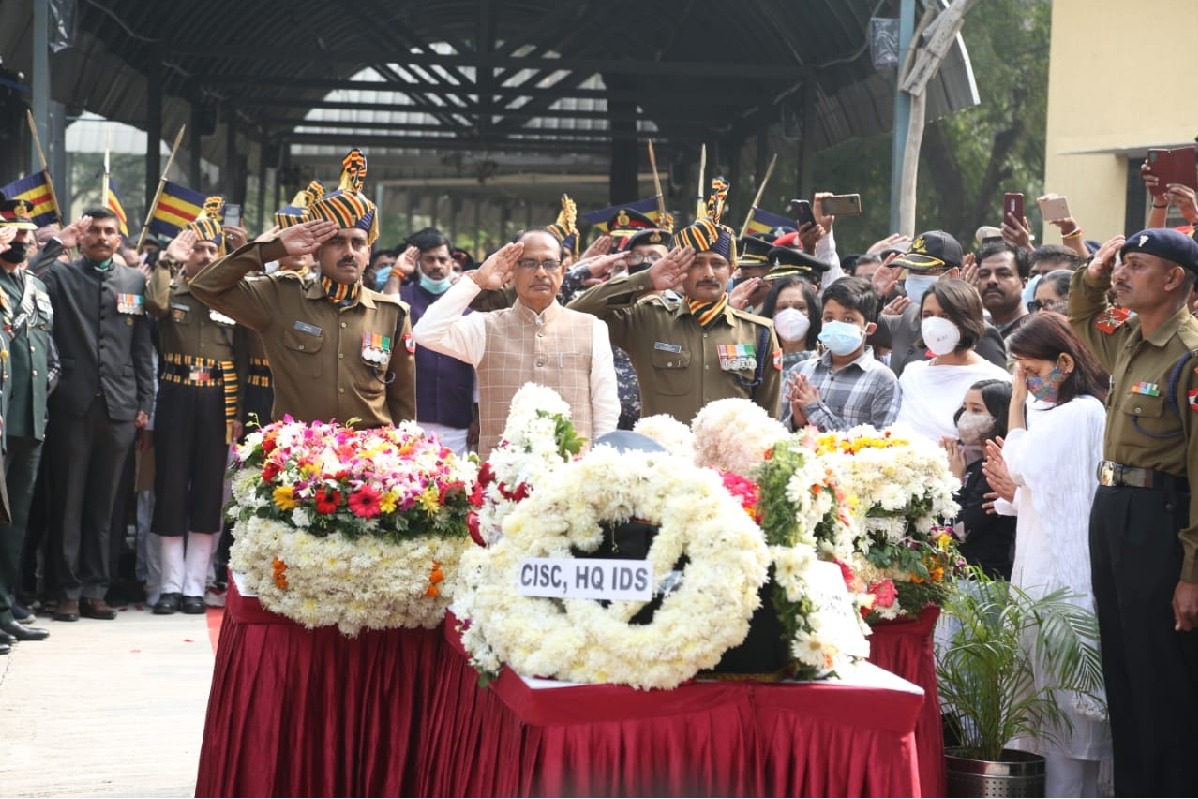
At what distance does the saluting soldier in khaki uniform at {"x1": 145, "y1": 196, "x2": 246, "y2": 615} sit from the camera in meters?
9.70

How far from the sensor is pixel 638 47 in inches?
911

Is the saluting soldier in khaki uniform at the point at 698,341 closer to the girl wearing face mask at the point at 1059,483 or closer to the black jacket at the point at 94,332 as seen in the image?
the girl wearing face mask at the point at 1059,483

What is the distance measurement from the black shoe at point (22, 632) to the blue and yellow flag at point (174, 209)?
9.51ft

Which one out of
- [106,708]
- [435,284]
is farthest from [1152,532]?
[435,284]

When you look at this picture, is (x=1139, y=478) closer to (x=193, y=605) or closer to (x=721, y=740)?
(x=721, y=740)

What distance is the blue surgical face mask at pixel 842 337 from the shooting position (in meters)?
7.68

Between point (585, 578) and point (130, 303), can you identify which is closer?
point (585, 578)

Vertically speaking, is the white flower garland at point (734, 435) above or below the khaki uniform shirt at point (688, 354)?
below

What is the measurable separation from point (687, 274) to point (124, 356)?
3839 millimetres

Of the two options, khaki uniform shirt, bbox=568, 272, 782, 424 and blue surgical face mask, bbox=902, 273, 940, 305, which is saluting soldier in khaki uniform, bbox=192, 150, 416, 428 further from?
blue surgical face mask, bbox=902, 273, 940, 305

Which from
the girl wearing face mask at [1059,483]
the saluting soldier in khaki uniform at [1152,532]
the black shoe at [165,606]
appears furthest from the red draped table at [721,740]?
the black shoe at [165,606]

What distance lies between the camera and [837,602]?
13.6ft

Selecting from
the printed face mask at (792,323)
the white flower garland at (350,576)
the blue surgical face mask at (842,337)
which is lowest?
the white flower garland at (350,576)

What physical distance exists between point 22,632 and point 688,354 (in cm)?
397
